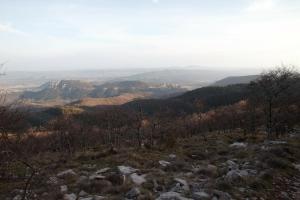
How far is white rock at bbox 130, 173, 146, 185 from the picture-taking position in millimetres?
15702

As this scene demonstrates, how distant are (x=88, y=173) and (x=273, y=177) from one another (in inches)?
386

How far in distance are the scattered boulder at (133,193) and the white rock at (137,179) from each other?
171cm

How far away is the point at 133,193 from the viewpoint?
13531 mm

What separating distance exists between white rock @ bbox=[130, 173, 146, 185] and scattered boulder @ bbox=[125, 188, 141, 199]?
171cm

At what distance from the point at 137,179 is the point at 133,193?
275cm

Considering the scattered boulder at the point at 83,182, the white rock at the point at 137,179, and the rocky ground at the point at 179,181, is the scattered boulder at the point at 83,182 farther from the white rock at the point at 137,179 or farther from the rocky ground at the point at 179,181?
the white rock at the point at 137,179

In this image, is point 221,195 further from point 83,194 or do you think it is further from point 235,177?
point 83,194

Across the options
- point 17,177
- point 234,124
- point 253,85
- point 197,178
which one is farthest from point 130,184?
point 234,124

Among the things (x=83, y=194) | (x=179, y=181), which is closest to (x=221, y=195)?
(x=179, y=181)

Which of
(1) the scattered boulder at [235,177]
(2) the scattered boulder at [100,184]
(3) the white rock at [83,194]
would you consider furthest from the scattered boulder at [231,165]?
(3) the white rock at [83,194]

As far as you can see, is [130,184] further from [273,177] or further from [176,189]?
[273,177]

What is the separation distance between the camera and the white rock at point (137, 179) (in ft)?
51.5

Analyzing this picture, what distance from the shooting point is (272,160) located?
18094mm

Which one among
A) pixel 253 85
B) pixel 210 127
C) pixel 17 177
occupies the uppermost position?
pixel 253 85
